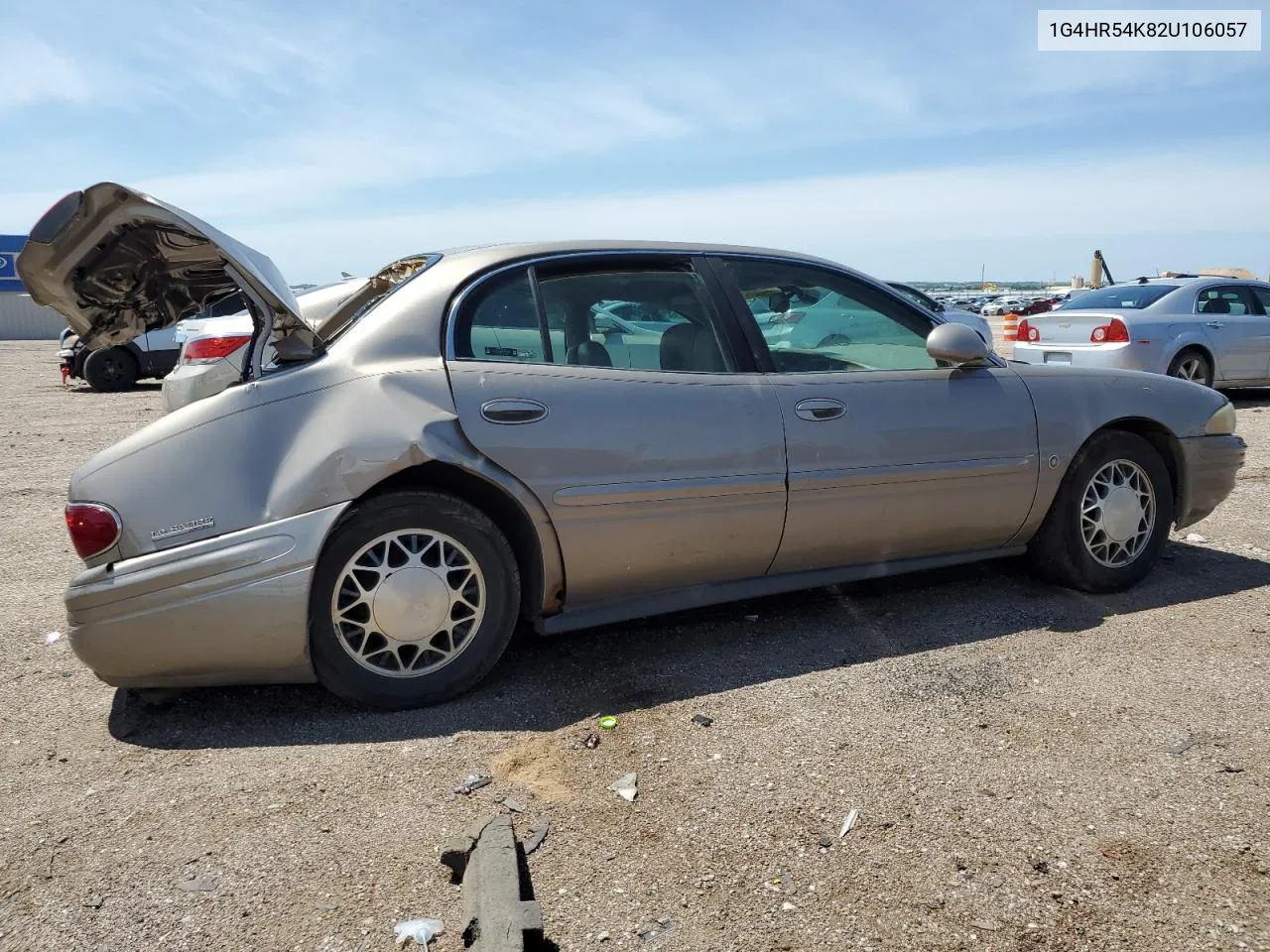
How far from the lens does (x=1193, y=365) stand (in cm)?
1142

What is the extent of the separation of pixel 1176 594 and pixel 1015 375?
1284mm

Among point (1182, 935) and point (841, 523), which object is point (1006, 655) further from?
point (1182, 935)

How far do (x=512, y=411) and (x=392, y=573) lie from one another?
685mm

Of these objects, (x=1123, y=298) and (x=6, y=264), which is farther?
(x=6, y=264)

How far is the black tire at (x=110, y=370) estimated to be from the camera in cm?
1609

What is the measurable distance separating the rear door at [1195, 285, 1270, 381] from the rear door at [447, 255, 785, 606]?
970 cm

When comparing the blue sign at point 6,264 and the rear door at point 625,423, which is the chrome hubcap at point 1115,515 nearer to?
the rear door at point 625,423

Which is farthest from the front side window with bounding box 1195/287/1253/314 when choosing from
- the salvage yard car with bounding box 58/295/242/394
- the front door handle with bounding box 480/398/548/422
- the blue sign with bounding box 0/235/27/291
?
the blue sign with bounding box 0/235/27/291

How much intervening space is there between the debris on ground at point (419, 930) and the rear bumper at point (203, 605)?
123 centimetres

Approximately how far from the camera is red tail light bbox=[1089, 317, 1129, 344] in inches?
424

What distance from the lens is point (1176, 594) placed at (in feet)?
15.3

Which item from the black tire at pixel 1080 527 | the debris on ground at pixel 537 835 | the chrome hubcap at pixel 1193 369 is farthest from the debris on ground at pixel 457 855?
the chrome hubcap at pixel 1193 369

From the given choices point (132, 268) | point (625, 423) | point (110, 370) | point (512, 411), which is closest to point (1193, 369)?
point (625, 423)

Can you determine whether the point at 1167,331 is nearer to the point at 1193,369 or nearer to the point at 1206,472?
the point at 1193,369
